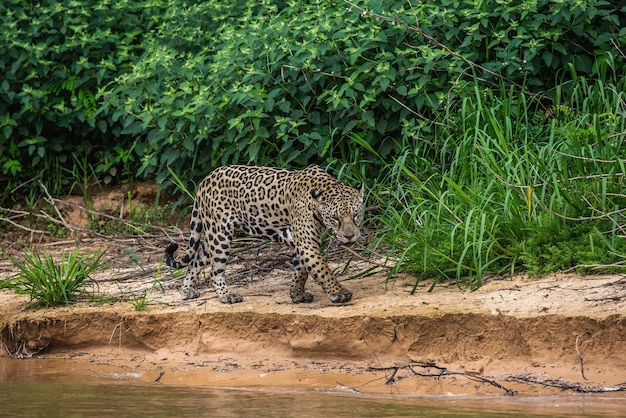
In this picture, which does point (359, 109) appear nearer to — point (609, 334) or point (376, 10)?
point (376, 10)

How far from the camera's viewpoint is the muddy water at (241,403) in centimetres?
601

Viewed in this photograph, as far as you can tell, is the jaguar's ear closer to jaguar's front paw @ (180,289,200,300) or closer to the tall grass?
the tall grass

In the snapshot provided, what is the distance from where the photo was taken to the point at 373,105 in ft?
31.6

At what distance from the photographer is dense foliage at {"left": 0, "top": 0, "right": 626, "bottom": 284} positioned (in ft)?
25.9

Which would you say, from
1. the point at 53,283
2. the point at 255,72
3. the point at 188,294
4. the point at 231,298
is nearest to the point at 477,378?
the point at 231,298

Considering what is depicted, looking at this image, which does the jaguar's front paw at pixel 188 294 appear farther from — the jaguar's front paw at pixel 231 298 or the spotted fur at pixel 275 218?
the jaguar's front paw at pixel 231 298

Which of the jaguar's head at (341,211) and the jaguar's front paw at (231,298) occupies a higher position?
the jaguar's head at (341,211)

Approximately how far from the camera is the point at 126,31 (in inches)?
469

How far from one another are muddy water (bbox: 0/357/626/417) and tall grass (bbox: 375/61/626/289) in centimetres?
130

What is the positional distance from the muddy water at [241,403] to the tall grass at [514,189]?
1.30m

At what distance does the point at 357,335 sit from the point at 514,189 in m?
1.71

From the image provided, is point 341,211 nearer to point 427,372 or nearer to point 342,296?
point 342,296

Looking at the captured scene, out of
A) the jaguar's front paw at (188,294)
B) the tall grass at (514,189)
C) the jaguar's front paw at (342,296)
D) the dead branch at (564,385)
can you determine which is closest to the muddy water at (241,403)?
the dead branch at (564,385)

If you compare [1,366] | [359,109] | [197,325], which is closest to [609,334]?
[197,325]
